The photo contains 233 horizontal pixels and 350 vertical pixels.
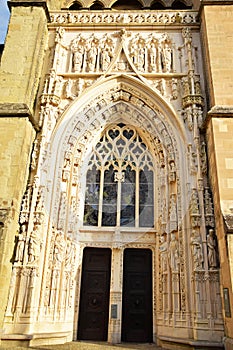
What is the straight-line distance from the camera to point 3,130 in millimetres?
8391

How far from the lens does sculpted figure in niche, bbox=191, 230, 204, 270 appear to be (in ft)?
23.8

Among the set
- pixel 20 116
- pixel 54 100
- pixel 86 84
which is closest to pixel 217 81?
pixel 86 84

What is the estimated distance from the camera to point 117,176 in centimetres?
948

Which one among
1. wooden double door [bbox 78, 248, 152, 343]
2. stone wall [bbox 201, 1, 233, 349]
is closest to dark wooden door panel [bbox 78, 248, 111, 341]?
wooden double door [bbox 78, 248, 152, 343]

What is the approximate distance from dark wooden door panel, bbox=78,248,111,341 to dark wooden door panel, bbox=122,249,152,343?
19.1 inches

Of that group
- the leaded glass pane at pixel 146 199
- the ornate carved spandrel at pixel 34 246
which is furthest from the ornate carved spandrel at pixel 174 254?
the ornate carved spandrel at pixel 34 246

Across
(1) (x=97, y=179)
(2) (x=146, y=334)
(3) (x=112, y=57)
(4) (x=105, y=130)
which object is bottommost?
(2) (x=146, y=334)

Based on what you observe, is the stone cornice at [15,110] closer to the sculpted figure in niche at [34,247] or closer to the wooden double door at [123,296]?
the sculpted figure in niche at [34,247]

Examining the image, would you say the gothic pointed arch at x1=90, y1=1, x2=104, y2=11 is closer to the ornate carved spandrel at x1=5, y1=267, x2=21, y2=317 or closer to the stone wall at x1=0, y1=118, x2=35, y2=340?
the stone wall at x1=0, y1=118, x2=35, y2=340

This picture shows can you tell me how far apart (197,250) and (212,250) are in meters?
0.34

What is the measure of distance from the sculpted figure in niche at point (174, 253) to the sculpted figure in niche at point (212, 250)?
0.79 meters

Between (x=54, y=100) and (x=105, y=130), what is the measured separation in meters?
1.82

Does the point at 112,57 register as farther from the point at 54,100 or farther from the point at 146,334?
the point at 146,334

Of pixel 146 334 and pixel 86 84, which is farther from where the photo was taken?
pixel 86 84
